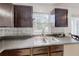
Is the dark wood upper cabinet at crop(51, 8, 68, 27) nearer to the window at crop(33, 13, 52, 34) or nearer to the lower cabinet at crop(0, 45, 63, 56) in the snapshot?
the window at crop(33, 13, 52, 34)

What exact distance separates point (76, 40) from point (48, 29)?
15.6 inches

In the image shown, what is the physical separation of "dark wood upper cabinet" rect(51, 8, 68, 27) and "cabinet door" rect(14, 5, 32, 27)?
33 cm

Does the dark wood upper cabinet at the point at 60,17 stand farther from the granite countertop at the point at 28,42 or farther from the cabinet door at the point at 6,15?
the cabinet door at the point at 6,15

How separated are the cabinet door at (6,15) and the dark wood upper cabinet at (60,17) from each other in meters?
0.55

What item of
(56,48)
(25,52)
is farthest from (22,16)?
(56,48)

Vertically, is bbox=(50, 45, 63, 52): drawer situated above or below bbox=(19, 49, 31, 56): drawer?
above

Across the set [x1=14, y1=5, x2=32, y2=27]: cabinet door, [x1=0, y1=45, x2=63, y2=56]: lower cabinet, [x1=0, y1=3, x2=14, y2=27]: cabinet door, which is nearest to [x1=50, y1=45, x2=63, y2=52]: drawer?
[x1=0, y1=45, x2=63, y2=56]: lower cabinet

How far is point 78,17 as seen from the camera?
59.4 inches

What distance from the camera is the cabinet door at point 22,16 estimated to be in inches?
58.7

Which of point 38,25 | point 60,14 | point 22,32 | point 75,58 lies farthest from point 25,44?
point 75,58

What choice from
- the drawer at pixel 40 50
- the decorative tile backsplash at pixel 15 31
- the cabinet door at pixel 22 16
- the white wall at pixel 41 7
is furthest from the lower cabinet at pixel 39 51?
the white wall at pixel 41 7

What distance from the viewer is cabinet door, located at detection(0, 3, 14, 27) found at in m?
1.48

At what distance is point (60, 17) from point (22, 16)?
19.5 inches

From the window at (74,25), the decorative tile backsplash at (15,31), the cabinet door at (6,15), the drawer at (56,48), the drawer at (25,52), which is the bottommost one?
the drawer at (25,52)
